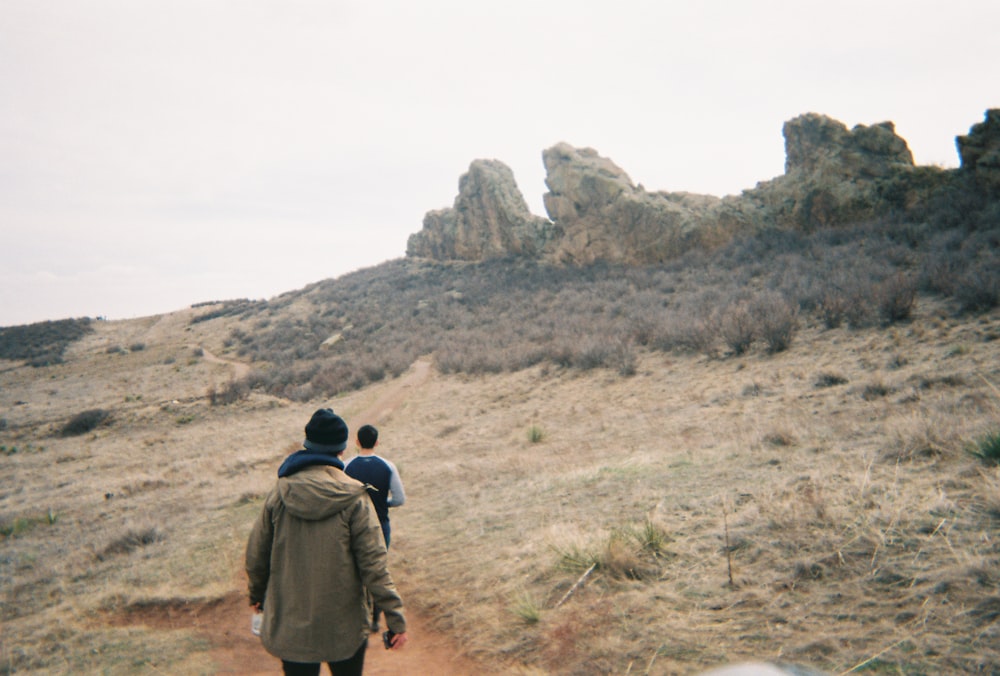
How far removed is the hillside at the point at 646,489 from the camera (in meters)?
3.49

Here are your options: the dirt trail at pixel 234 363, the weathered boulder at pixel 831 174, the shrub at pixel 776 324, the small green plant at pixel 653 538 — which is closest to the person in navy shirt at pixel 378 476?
the small green plant at pixel 653 538

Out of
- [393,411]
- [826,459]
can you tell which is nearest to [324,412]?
[826,459]

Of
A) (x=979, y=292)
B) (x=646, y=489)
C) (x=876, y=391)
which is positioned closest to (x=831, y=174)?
(x=979, y=292)

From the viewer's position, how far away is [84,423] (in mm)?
20969

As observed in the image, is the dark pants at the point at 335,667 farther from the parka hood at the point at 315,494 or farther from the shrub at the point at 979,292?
the shrub at the point at 979,292

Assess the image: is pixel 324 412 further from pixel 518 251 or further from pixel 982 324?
pixel 518 251

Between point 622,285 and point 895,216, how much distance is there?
12.4 metres

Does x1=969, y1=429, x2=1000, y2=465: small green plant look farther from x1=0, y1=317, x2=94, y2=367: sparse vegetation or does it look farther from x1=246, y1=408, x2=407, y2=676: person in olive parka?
x1=0, y1=317, x2=94, y2=367: sparse vegetation

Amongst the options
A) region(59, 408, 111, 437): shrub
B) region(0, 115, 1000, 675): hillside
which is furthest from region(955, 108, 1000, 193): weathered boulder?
region(59, 408, 111, 437): shrub

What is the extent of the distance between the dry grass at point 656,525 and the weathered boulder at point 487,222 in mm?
29669

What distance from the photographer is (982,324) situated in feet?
32.2

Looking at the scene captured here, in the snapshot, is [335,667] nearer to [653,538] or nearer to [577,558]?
[577,558]

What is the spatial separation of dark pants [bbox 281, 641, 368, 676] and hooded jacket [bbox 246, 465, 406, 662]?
0.24ft

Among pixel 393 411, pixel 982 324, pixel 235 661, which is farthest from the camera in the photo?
pixel 393 411
